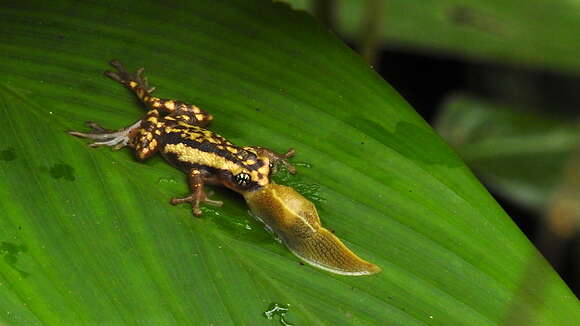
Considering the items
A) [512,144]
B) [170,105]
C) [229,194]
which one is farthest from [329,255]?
[512,144]

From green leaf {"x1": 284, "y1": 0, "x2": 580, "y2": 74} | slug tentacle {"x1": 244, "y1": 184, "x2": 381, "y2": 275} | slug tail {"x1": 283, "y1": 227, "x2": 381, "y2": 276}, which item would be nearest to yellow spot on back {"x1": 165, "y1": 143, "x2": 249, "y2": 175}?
slug tentacle {"x1": 244, "y1": 184, "x2": 381, "y2": 275}

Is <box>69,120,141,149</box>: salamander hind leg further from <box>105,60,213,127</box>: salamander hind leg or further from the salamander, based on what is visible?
<box>105,60,213,127</box>: salamander hind leg

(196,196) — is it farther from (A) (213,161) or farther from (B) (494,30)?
(B) (494,30)

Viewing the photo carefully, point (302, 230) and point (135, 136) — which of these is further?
point (135, 136)

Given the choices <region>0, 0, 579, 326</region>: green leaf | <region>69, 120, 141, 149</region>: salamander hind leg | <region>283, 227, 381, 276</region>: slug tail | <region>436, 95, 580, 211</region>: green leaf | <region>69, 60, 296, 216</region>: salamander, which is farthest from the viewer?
<region>436, 95, 580, 211</region>: green leaf

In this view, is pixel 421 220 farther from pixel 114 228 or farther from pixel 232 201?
pixel 114 228

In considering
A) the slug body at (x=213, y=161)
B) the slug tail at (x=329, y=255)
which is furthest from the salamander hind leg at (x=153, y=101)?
the slug tail at (x=329, y=255)
